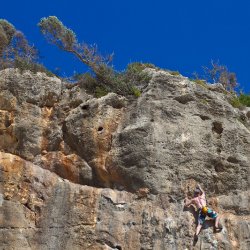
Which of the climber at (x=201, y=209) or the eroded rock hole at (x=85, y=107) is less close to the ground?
the eroded rock hole at (x=85, y=107)

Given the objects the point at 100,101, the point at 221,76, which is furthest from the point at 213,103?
the point at 221,76

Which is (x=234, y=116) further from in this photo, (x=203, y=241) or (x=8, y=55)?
(x=8, y=55)

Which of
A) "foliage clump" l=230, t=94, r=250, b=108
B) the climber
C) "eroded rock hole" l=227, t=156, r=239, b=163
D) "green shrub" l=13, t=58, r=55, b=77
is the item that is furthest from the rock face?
"green shrub" l=13, t=58, r=55, b=77

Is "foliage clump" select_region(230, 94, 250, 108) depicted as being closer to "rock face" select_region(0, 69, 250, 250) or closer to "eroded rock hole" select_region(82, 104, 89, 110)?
"rock face" select_region(0, 69, 250, 250)

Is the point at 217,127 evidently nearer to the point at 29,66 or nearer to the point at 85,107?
the point at 85,107

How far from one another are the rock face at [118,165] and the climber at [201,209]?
16 cm

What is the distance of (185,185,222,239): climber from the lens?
13474 millimetres

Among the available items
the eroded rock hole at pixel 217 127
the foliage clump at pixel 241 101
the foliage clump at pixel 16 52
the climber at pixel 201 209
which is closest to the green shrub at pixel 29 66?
the foliage clump at pixel 16 52

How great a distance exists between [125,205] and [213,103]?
168 inches

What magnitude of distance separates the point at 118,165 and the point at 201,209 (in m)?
2.43

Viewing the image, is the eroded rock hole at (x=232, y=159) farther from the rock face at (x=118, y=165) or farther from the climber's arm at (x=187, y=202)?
the climber's arm at (x=187, y=202)

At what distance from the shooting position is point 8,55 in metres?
20.5

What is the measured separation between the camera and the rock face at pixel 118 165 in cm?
1323

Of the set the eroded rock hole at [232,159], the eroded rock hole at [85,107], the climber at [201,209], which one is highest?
the eroded rock hole at [85,107]
